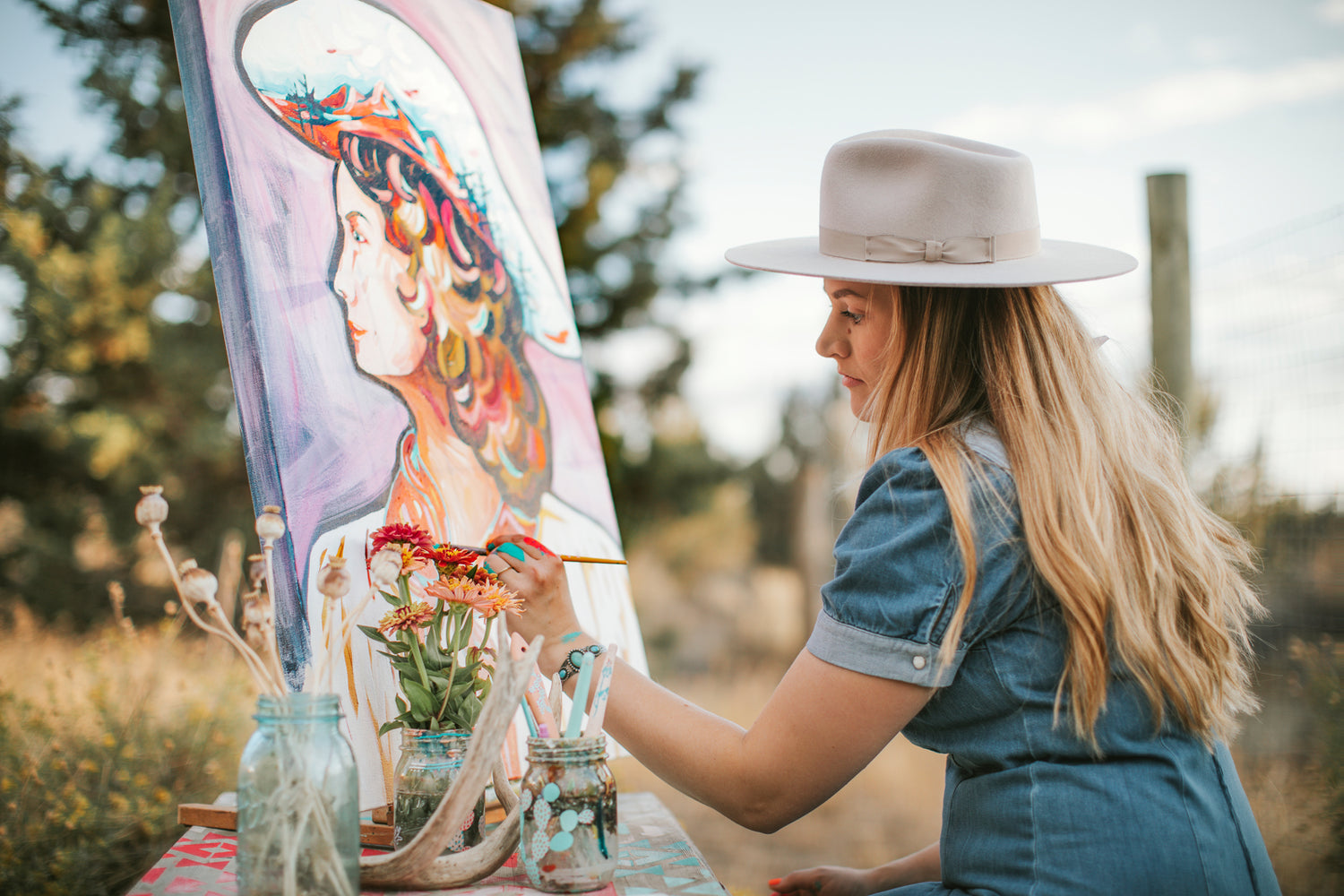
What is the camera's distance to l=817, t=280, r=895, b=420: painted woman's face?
1230mm

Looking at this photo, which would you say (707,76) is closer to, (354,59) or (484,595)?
(354,59)

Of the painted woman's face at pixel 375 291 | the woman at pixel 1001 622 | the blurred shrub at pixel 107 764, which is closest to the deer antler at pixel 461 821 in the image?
the woman at pixel 1001 622

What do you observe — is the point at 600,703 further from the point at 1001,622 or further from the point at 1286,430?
the point at 1286,430

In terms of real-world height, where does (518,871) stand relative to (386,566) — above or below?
below

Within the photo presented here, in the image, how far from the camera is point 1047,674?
3.27ft

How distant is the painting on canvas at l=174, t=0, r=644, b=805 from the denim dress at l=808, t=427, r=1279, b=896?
0.66m

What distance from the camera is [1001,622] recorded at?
101 centimetres

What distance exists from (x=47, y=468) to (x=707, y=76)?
13.9 ft

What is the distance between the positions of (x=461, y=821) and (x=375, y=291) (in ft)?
2.67

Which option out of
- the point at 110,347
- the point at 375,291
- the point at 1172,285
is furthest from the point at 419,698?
the point at 110,347

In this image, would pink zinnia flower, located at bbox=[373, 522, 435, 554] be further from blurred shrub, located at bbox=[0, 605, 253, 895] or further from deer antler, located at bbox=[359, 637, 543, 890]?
blurred shrub, located at bbox=[0, 605, 253, 895]

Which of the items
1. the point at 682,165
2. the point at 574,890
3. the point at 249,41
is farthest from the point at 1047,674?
the point at 682,165

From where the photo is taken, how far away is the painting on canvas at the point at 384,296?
116 cm

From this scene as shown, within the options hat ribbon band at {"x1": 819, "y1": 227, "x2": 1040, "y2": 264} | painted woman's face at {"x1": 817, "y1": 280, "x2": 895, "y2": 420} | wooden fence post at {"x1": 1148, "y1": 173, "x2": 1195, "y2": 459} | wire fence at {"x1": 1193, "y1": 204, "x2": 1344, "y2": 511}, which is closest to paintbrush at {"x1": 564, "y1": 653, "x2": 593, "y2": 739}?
painted woman's face at {"x1": 817, "y1": 280, "x2": 895, "y2": 420}
